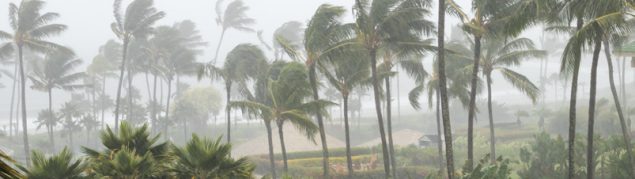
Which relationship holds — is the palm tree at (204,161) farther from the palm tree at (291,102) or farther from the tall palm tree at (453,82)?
the tall palm tree at (453,82)

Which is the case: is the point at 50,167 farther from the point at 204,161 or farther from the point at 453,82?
the point at 453,82

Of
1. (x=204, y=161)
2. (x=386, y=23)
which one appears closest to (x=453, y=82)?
(x=386, y=23)

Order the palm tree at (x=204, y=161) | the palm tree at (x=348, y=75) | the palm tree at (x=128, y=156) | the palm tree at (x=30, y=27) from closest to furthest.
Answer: the palm tree at (x=128, y=156), the palm tree at (x=204, y=161), the palm tree at (x=348, y=75), the palm tree at (x=30, y=27)

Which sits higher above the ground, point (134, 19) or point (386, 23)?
point (134, 19)

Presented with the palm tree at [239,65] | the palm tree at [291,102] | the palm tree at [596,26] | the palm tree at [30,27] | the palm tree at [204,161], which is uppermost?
the palm tree at [30,27]

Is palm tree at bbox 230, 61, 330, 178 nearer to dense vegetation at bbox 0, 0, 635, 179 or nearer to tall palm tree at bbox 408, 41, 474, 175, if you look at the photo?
dense vegetation at bbox 0, 0, 635, 179

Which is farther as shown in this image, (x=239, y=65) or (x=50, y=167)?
(x=239, y=65)

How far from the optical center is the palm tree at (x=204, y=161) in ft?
35.3

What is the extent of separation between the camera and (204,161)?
10781 millimetres

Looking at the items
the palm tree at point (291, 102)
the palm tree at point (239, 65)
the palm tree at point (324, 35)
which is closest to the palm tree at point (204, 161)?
the palm tree at point (324, 35)

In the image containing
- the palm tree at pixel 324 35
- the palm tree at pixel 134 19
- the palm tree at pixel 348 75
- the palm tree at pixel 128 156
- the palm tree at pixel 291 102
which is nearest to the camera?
the palm tree at pixel 128 156

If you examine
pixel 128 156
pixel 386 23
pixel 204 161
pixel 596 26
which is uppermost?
pixel 386 23

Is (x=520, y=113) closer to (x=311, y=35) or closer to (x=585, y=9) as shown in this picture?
(x=311, y=35)

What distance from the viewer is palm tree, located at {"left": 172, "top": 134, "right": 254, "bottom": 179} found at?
10.8m
